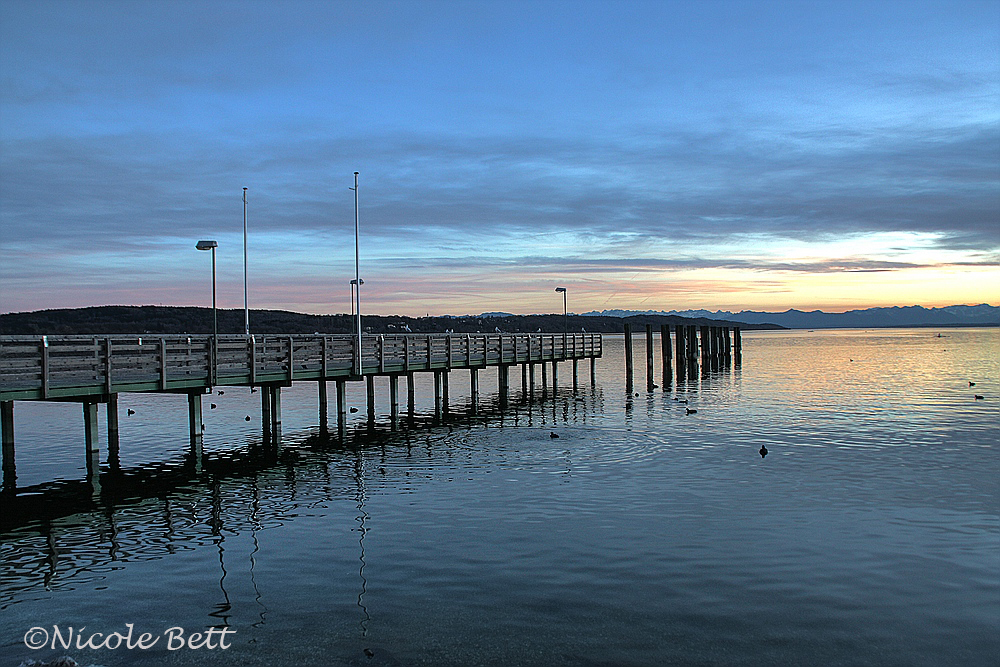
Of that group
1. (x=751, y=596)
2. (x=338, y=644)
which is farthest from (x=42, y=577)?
(x=751, y=596)

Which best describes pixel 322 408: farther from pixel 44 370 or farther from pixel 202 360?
pixel 44 370

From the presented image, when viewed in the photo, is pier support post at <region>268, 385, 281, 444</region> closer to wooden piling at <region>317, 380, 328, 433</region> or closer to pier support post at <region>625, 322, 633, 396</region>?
wooden piling at <region>317, 380, 328, 433</region>

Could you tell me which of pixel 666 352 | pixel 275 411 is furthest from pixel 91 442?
pixel 666 352

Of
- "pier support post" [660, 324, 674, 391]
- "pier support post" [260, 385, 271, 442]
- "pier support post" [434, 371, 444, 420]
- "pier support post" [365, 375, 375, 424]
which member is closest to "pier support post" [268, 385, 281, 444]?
"pier support post" [260, 385, 271, 442]

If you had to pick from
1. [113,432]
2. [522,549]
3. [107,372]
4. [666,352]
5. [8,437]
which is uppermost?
[107,372]

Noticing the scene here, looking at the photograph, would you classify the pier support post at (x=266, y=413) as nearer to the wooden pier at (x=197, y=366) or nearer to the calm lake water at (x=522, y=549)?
the wooden pier at (x=197, y=366)

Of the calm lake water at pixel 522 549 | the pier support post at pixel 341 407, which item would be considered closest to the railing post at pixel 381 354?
the pier support post at pixel 341 407

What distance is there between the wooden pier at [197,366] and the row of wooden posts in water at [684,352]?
17.6 m

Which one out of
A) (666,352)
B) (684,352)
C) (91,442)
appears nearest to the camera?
(91,442)

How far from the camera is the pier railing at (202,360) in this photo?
22.2 metres

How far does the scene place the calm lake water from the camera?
36.2 feet

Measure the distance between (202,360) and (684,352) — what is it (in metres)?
48.0

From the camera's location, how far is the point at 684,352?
6819 centimetres

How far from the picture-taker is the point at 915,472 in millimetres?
22578
